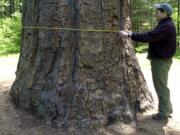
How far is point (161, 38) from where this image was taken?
4996mm

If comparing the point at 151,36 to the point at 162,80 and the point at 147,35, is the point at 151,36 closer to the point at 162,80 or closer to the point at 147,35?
the point at 147,35

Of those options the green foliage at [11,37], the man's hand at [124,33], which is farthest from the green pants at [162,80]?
the green foliage at [11,37]

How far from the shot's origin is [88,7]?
4770 millimetres

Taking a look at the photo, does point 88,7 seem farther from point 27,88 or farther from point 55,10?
point 27,88

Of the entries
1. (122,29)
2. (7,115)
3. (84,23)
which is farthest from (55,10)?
(7,115)

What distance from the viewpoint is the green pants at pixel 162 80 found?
5180 millimetres

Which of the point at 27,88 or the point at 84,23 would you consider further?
the point at 27,88

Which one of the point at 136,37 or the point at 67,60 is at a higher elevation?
the point at 136,37

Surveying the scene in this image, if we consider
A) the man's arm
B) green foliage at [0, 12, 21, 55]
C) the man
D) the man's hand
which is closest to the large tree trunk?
the man's hand

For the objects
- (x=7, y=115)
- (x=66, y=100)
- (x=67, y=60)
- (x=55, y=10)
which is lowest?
(x=7, y=115)

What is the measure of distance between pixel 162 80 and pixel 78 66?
133cm

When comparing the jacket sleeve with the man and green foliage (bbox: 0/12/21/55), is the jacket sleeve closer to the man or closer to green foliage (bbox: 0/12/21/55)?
the man

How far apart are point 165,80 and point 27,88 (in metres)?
2.07

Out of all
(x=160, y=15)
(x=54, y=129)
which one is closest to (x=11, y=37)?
(x=160, y=15)
